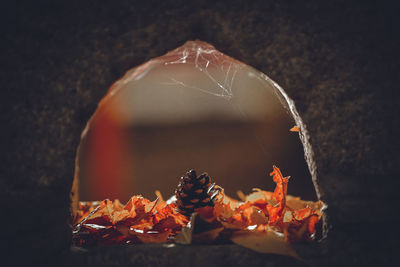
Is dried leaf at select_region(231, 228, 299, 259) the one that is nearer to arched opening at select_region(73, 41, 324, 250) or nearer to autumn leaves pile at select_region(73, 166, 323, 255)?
autumn leaves pile at select_region(73, 166, 323, 255)

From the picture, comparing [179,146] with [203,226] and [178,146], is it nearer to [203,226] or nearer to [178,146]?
[178,146]

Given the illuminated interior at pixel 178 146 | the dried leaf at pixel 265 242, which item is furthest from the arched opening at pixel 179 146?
the dried leaf at pixel 265 242

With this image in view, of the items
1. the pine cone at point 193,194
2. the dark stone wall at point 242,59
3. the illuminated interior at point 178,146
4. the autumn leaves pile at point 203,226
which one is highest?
the dark stone wall at point 242,59

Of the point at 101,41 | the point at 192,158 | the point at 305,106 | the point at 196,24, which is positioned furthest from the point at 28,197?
the point at 192,158

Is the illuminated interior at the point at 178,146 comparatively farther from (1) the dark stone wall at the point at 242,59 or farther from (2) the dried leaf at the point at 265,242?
(2) the dried leaf at the point at 265,242

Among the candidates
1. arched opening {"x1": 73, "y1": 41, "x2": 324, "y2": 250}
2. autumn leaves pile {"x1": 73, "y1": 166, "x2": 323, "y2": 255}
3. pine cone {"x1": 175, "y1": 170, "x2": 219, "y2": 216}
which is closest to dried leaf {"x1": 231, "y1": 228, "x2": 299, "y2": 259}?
autumn leaves pile {"x1": 73, "y1": 166, "x2": 323, "y2": 255}
